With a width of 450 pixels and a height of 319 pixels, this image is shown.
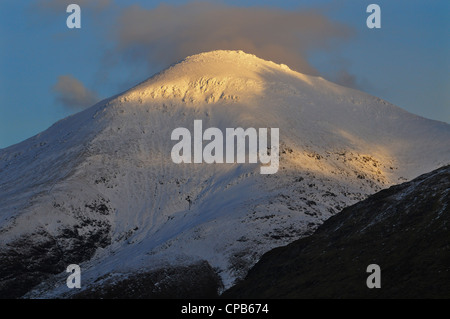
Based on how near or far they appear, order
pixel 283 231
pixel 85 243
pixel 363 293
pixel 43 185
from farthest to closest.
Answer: pixel 43 185
pixel 85 243
pixel 283 231
pixel 363 293

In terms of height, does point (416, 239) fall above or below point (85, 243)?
below

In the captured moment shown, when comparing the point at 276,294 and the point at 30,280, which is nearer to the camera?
the point at 276,294

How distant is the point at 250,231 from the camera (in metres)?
150

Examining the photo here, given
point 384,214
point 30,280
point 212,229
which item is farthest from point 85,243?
point 384,214

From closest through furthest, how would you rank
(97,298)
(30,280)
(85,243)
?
1. (97,298)
2. (30,280)
3. (85,243)

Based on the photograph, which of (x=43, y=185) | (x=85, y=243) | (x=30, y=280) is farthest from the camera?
(x=43, y=185)

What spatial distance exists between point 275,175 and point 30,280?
203ft

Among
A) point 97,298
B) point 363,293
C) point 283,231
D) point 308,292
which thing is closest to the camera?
point 363,293

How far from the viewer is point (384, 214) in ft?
403

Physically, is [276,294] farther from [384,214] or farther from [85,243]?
[85,243]

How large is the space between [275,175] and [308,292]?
85.4 m
